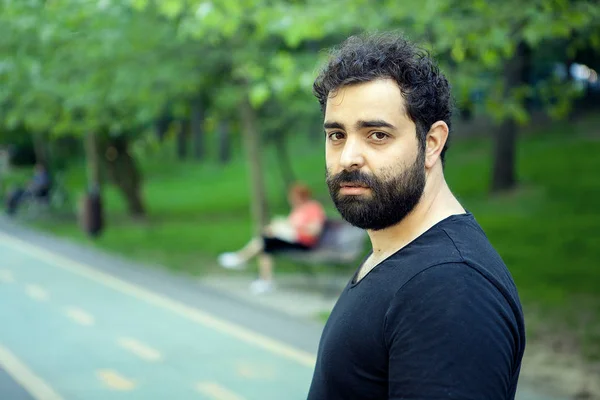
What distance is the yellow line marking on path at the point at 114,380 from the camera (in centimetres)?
693

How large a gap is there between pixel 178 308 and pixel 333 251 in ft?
7.47

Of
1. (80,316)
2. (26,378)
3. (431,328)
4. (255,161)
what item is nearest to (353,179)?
(431,328)

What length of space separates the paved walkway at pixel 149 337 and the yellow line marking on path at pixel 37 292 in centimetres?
1

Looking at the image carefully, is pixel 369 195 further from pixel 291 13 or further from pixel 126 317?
pixel 126 317

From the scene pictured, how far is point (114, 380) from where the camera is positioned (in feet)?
23.4

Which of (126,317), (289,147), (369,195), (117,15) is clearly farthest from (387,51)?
(289,147)

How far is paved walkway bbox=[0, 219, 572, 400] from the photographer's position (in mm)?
6983

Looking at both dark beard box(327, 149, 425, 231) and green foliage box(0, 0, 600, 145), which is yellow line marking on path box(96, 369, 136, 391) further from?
dark beard box(327, 149, 425, 231)

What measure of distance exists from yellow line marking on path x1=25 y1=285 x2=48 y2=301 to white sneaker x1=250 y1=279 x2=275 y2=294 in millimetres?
2758

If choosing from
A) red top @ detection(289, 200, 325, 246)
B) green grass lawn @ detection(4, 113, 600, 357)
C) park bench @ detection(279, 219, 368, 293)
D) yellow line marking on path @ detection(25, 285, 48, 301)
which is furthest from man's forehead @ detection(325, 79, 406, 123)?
yellow line marking on path @ detection(25, 285, 48, 301)

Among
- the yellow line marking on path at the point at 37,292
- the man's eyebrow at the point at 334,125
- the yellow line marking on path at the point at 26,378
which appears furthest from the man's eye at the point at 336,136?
the yellow line marking on path at the point at 37,292

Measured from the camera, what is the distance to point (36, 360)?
7.79 meters

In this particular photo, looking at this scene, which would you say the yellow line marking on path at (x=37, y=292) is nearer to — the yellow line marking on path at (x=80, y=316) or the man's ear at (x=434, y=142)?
the yellow line marking on path at (x=80, y=316)

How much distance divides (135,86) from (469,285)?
11.5 metres
